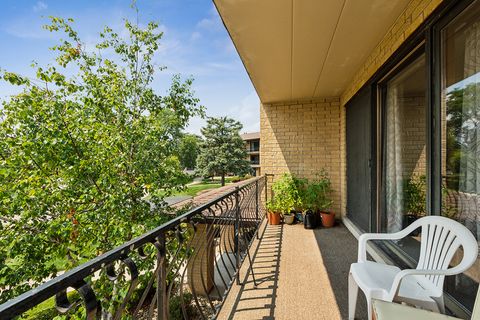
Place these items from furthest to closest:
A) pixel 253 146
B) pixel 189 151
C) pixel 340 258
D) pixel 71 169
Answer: pixel 253 146 → pixel 189 151 → pixel 71 169 → pixel 340 258

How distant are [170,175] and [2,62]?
279 centimetres

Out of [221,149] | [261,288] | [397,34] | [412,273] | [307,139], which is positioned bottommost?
[261,288]

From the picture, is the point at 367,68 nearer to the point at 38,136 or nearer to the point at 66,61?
the point at 38,136

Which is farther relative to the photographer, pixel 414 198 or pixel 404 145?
pixel 404 145

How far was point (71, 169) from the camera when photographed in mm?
3227

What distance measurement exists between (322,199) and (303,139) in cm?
120

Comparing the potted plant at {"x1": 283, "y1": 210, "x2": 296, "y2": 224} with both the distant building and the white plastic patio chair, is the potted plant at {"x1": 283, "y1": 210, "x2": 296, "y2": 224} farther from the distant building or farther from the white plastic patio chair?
the distant building

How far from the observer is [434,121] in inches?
61.1

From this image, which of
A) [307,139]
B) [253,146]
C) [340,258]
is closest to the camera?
[340,258]

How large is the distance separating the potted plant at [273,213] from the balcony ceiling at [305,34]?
214 cm

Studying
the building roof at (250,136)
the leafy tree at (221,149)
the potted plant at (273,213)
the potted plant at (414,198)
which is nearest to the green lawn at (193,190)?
the potted plant at (273,213)

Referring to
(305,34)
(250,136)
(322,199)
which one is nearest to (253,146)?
(250,136)

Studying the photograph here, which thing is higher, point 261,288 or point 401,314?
point 401,314

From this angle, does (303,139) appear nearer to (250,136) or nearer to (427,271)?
(427,271)
